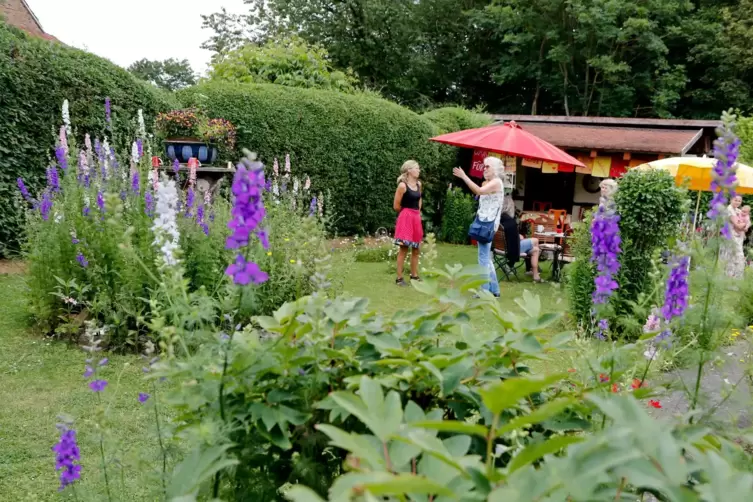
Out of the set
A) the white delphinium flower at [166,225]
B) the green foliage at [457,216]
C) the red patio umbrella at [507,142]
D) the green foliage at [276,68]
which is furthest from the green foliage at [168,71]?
the white delphinium flower at [166,225]

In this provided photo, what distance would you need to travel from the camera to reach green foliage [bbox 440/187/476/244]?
1377cm

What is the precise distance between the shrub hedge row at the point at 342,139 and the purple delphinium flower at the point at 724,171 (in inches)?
369

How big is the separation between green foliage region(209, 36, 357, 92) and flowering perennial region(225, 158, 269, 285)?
42.6 ft

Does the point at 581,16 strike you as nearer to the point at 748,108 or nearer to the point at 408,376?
the point at 748,108

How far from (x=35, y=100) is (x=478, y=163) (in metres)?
9.79

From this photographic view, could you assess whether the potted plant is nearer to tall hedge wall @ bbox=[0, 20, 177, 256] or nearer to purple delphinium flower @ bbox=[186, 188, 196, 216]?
tall hedge wall @ bbox=[0, 20, 177, 256]

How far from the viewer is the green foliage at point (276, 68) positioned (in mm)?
13688

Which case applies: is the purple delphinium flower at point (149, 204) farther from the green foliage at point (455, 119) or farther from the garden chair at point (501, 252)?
the green foliage at point (455, 119)

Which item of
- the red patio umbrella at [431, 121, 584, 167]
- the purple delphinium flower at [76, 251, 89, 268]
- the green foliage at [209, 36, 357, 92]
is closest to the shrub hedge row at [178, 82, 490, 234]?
the green foliage at [209, 36, 357, 92]

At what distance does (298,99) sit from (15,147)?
5266 millimetres

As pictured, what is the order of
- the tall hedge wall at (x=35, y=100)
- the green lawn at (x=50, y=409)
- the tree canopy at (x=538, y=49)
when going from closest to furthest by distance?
the green lawn at (x=50, y=409) → the tall hedge wall at (x=35, y=100) → the tree canopy at (x=538, y=49)

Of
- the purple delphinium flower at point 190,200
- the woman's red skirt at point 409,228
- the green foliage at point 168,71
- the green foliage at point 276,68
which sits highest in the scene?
the green foliage at point 168,71

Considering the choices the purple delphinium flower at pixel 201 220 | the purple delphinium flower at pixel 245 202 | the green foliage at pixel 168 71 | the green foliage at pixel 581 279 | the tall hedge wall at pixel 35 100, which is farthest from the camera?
the green foliage at pixel 168 71

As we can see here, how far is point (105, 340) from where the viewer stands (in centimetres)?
472
